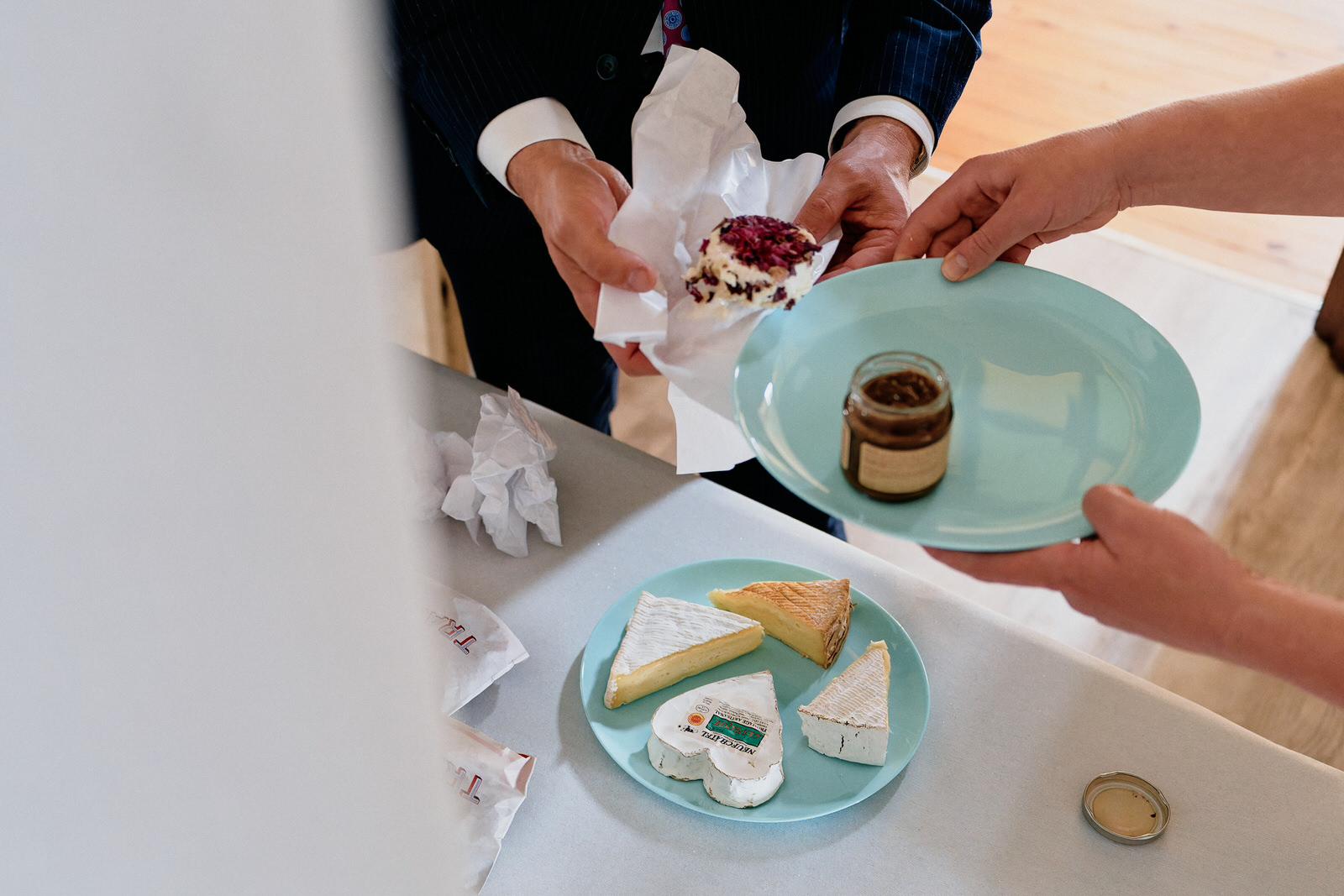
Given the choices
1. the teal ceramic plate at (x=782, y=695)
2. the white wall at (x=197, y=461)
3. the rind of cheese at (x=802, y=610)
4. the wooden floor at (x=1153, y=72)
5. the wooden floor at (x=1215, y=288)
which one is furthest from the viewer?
the wooden floor at (x=1153, y=72)

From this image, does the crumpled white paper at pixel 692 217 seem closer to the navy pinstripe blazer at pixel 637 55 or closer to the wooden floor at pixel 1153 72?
the navy pinstripe blazer at pixel 637 55

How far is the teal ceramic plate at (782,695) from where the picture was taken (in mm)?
1033

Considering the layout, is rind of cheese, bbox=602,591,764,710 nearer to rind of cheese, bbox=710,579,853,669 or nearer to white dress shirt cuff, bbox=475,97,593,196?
rind of cheese, bbox=710,579,853,669

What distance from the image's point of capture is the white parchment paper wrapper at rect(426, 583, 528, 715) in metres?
1.10

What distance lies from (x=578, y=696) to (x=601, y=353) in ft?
3.01

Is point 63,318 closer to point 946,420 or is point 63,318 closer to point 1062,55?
point 946,420

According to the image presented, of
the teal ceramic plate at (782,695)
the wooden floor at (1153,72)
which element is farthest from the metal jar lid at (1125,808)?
the wooden floor at (1153,72)

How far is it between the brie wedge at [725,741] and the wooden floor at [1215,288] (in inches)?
63.3

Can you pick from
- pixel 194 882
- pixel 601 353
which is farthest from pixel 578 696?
pixel 194 882

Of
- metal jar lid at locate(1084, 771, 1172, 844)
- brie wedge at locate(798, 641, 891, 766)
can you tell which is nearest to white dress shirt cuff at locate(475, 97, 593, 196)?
brie wedge at locate(798, 641, 891, 766)

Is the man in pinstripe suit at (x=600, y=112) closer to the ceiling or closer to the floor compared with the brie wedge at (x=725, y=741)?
closer to the ceiling

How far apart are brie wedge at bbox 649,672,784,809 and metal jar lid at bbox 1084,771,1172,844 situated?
12.6 inches

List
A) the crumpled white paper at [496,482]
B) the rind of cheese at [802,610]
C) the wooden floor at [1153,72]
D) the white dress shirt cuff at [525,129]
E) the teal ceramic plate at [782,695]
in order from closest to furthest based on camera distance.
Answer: the teal ceramic plate at [782,695] → the rind of cheese at [802,610] → the crumpled white paper at [496,482] → the white dress shirt cuff at [525,129] → the wooden floor at [1153,72]

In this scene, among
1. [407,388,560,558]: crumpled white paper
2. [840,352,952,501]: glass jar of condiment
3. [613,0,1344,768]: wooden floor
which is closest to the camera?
[840,352,952,501]: glass jar of condiment
